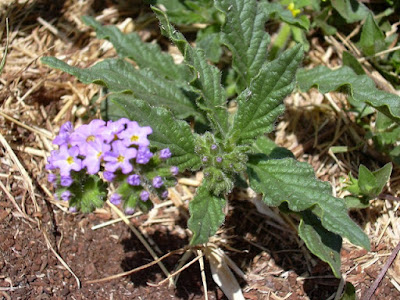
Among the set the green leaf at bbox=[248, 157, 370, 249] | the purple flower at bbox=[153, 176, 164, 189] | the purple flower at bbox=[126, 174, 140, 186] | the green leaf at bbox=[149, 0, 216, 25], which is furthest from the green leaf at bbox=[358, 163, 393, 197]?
the green leaf at bbox=[149, 0, 216, 25]

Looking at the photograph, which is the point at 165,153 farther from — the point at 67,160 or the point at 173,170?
the point at 67,160

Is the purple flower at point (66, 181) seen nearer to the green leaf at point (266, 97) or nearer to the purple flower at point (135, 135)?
the purple flower at point (135, 135)

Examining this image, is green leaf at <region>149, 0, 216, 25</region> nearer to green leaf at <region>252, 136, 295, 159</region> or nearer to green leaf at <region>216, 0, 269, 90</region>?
green leaf at <region>216, 0, 269, 90</region>

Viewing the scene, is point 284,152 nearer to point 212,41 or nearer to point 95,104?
point 212,41

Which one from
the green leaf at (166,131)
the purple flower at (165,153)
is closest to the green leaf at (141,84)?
the green leaf at (166,131)

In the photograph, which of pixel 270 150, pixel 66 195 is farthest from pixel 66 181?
pixel 270 150

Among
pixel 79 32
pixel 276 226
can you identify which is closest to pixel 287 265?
pixel 276 226

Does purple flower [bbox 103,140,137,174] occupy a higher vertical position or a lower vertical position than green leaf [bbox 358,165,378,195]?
higher
